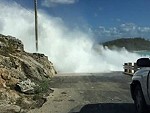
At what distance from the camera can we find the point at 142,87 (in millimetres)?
10930

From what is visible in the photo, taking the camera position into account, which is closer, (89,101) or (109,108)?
(109,108)

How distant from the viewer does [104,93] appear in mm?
17375

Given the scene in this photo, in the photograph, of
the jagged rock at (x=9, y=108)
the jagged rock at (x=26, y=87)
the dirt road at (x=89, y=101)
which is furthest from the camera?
the jagged rock at (x=26, y=87)

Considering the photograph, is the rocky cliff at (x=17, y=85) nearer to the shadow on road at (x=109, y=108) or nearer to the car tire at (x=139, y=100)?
the shadow on road at (x=109, y=108)

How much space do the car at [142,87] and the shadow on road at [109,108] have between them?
102 cm

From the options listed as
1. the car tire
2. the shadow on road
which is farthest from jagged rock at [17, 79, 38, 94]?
the car tire

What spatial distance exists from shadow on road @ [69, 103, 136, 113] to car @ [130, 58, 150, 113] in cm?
102

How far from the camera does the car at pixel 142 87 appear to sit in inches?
412

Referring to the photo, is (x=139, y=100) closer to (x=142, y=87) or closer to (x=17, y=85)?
(x=142, y=87)

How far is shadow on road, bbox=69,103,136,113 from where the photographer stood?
12836 millimetres

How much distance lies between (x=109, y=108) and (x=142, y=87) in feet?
8.75

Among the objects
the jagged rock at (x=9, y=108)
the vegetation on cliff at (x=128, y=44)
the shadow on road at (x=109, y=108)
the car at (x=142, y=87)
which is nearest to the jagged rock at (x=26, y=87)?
the jagged rock at (x=9, y=108)

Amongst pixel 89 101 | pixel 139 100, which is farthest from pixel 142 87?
pixel 89 101

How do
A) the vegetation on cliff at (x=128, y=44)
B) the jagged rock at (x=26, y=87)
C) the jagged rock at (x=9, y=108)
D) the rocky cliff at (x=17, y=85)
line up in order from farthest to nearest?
the vegetation on cliff at (x=128, y=44) → the jagged rock at (x=26, y=87) → the rocky cliff at (x=17, y=85) → the jagged rock at (x=9, y=108)
